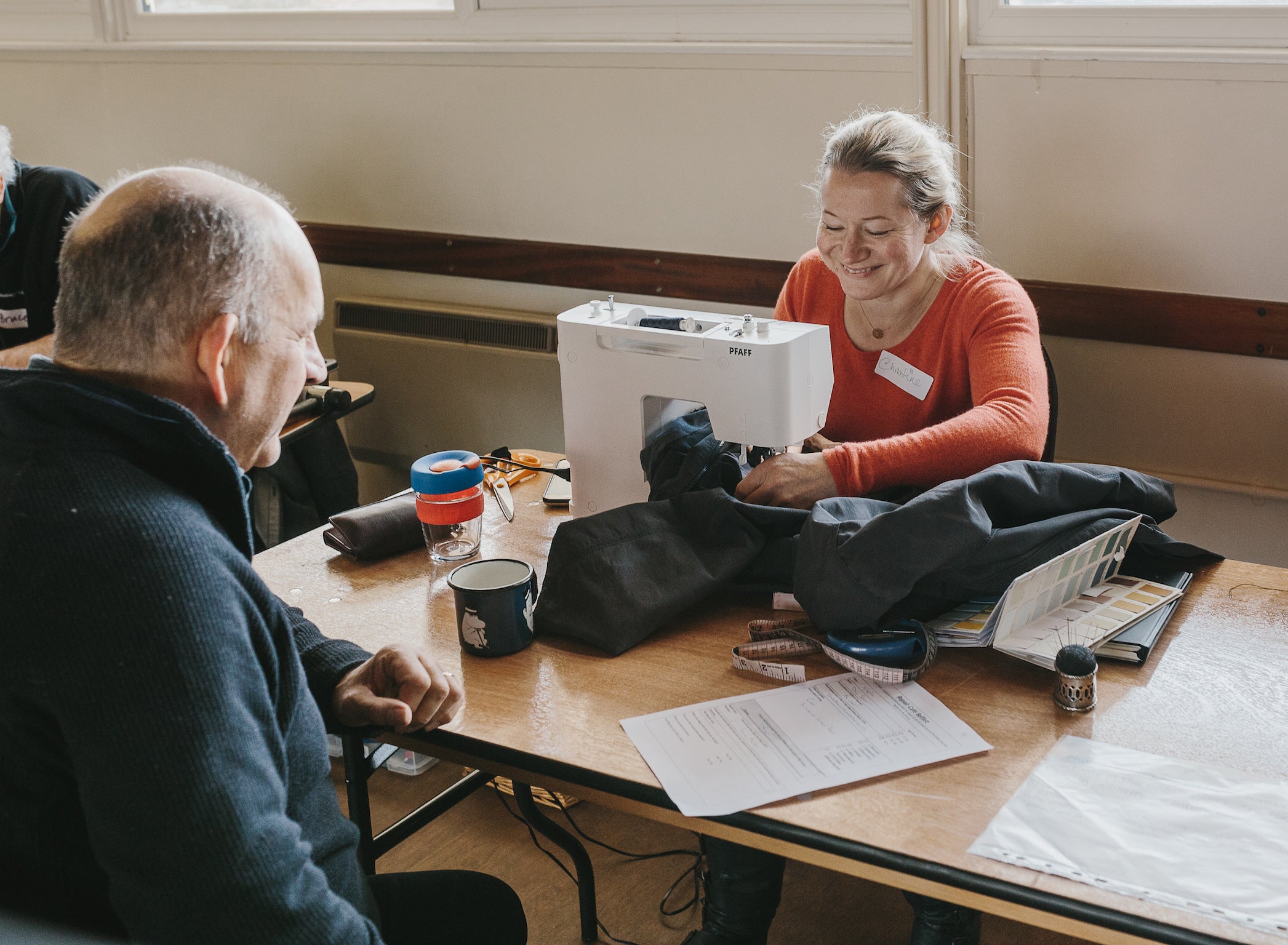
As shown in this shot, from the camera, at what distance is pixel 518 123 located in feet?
9.96

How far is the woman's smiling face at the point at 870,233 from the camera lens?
194 centimetres

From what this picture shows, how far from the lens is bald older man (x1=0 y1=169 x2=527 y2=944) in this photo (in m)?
0.87

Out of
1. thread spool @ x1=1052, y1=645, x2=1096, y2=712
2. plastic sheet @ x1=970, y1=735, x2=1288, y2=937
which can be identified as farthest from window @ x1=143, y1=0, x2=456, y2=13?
plastic sheet @ x1=970, y1=735, x2=1288, y2=937

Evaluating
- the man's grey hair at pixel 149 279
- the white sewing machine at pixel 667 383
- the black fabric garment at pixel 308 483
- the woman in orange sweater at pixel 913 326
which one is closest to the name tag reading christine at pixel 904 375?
the woman in orange sweater at pixel 913 326

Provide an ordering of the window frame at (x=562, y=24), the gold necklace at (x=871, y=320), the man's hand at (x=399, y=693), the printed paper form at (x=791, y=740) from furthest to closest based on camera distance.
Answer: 1. the window frame at (x=562, y=24)
2. the gold necklace at (x=871, y=320)
3. the man's hand at (x=399, y=693)
4. the printed paper form at (x=791, y=740)

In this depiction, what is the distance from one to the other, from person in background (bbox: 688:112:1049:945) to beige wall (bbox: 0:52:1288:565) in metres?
0.36

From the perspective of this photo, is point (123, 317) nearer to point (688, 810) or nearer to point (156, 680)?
point (156, 680)

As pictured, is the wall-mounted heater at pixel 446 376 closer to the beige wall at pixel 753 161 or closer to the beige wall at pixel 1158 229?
the beige wall at pixel 753 161

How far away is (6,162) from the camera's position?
8.11 ft

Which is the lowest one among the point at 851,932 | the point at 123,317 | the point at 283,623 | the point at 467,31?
the point at 851,932

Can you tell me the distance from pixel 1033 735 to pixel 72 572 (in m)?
0.95

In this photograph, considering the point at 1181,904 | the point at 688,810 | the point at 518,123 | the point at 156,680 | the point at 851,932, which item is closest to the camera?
the point at 156,680

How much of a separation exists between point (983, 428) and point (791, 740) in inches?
28.4

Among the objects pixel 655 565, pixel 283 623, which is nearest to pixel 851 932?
pixel 655 565
